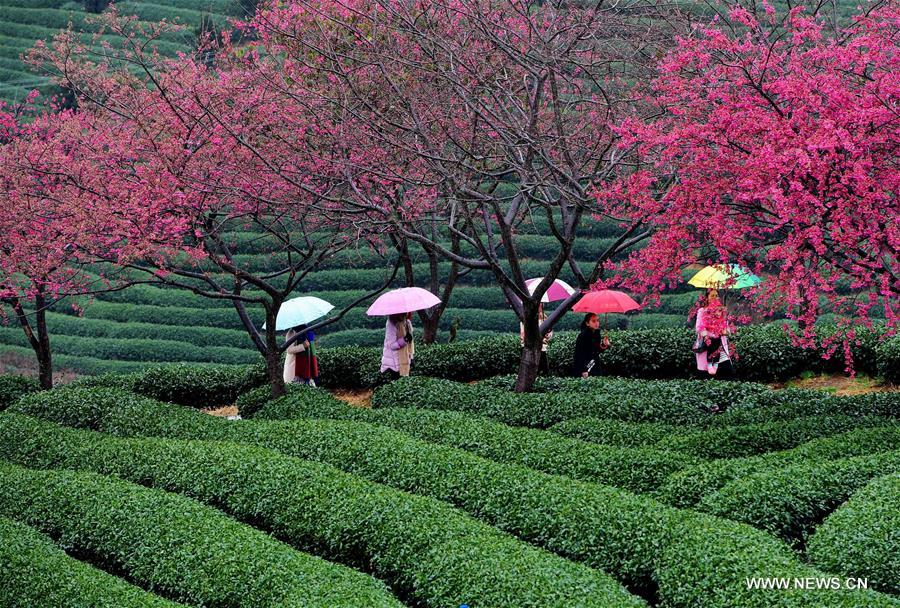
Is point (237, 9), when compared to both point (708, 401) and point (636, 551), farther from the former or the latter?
point (636, 551)

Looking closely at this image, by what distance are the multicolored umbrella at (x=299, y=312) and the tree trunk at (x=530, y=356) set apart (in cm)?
275

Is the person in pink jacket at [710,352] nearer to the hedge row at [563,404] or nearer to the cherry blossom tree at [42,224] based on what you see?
the hedge row at [563,404]

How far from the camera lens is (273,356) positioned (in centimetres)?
1198

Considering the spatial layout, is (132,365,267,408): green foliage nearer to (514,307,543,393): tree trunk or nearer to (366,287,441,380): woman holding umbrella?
(366,287,441,380): woman holding umbrella

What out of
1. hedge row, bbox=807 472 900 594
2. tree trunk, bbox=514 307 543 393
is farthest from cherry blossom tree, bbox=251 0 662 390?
hedge row, bbox=807 472 900 594

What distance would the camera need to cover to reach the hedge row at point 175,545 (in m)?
6.43

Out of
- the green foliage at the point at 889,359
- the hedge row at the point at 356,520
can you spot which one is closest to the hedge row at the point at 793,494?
the hedge row at the point at 356,520

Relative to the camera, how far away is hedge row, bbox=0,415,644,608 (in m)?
6.11

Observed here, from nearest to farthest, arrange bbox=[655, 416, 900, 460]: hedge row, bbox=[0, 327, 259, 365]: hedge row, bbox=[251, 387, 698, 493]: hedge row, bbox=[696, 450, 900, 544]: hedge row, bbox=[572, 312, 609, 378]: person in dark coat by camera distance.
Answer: bbox=[696, 450, 900, 544]: hedge row < bbox=[251, 387, 698, 493]: hedge row < bbox=[655, 416, 900, 460]: hedge row < bbox=[572, 312, 609, 378]: person in dark coat < bbox=[0, 327, 259, 365]: hedge row

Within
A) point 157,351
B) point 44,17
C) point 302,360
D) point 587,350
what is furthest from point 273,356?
point 44,17

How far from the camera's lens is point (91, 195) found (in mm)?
11570

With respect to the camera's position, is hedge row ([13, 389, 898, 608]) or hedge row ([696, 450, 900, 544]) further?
hedge row ([696, 450, 900, 544])

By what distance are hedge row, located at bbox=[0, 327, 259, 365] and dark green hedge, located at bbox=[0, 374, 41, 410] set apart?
6.56 m

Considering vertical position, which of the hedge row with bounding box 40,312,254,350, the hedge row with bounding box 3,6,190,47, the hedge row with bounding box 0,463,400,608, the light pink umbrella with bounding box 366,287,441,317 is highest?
Answer: the hedge row with bounding box 3,6,190,47
